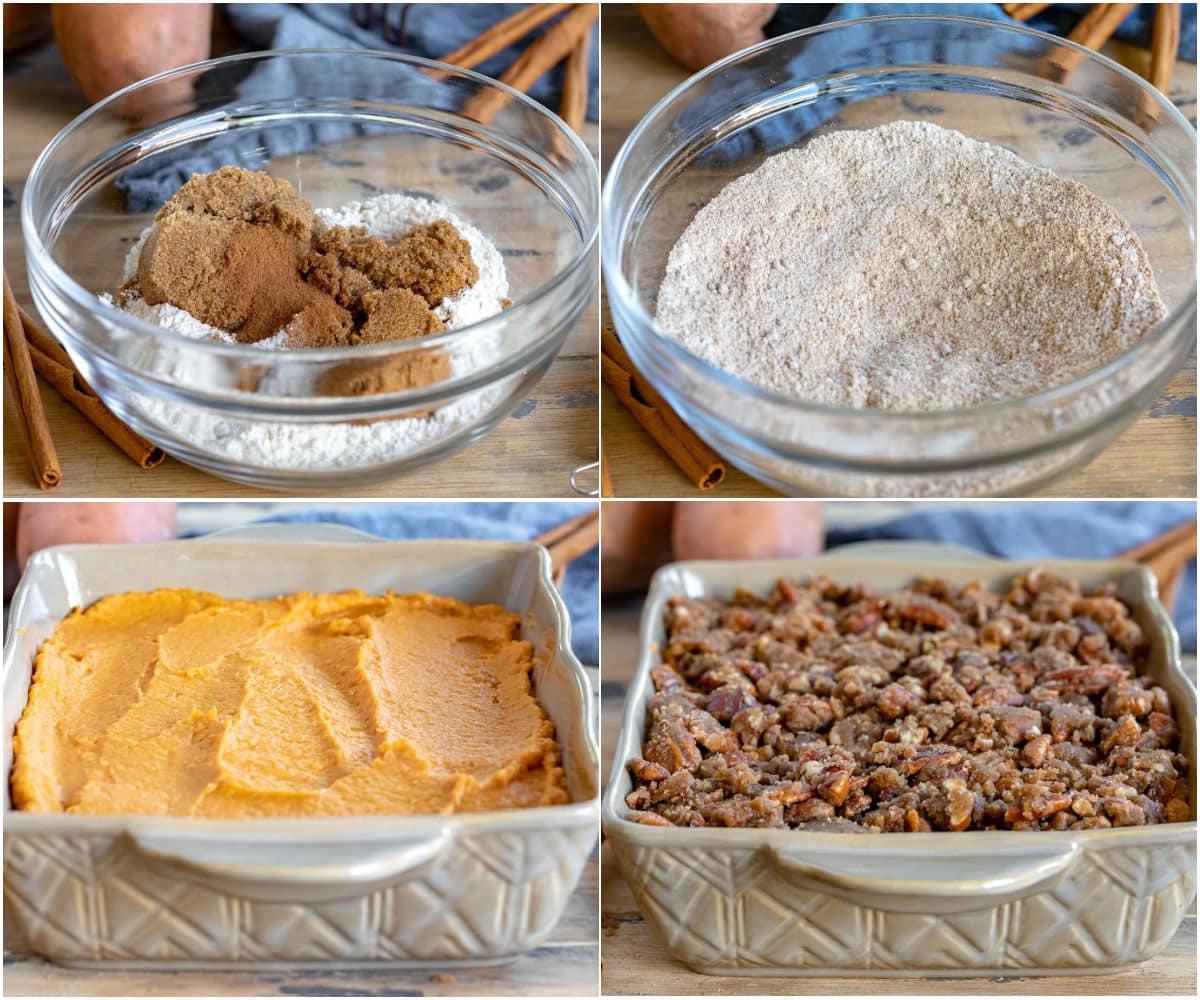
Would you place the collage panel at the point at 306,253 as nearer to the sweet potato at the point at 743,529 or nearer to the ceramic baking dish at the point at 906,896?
the sweet potato at the point at 743,529

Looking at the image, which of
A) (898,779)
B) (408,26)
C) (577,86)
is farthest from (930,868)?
(408,26)

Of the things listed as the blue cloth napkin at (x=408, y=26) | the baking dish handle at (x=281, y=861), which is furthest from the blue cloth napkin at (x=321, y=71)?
the baking dish handle at (x=281, y=861)

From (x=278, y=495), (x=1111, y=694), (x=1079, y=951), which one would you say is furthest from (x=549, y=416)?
(x=1079, y=951)

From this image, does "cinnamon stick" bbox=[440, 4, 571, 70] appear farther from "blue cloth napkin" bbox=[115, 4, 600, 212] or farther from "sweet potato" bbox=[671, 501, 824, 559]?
"sweet potato" bbox=[671, 501, 824, 559]

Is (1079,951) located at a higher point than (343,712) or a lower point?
lower

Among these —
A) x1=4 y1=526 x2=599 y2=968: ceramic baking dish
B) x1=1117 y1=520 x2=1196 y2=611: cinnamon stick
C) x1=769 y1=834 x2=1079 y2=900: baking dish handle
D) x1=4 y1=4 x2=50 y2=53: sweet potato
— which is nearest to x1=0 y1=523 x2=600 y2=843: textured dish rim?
x1=4 y1=526 x2=599 y2=968: ceramic baking dish

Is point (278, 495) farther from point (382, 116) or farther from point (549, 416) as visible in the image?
point (382, 116)

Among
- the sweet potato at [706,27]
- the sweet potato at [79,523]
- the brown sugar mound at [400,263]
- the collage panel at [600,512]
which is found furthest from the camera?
the sweet potato at [706,27]
